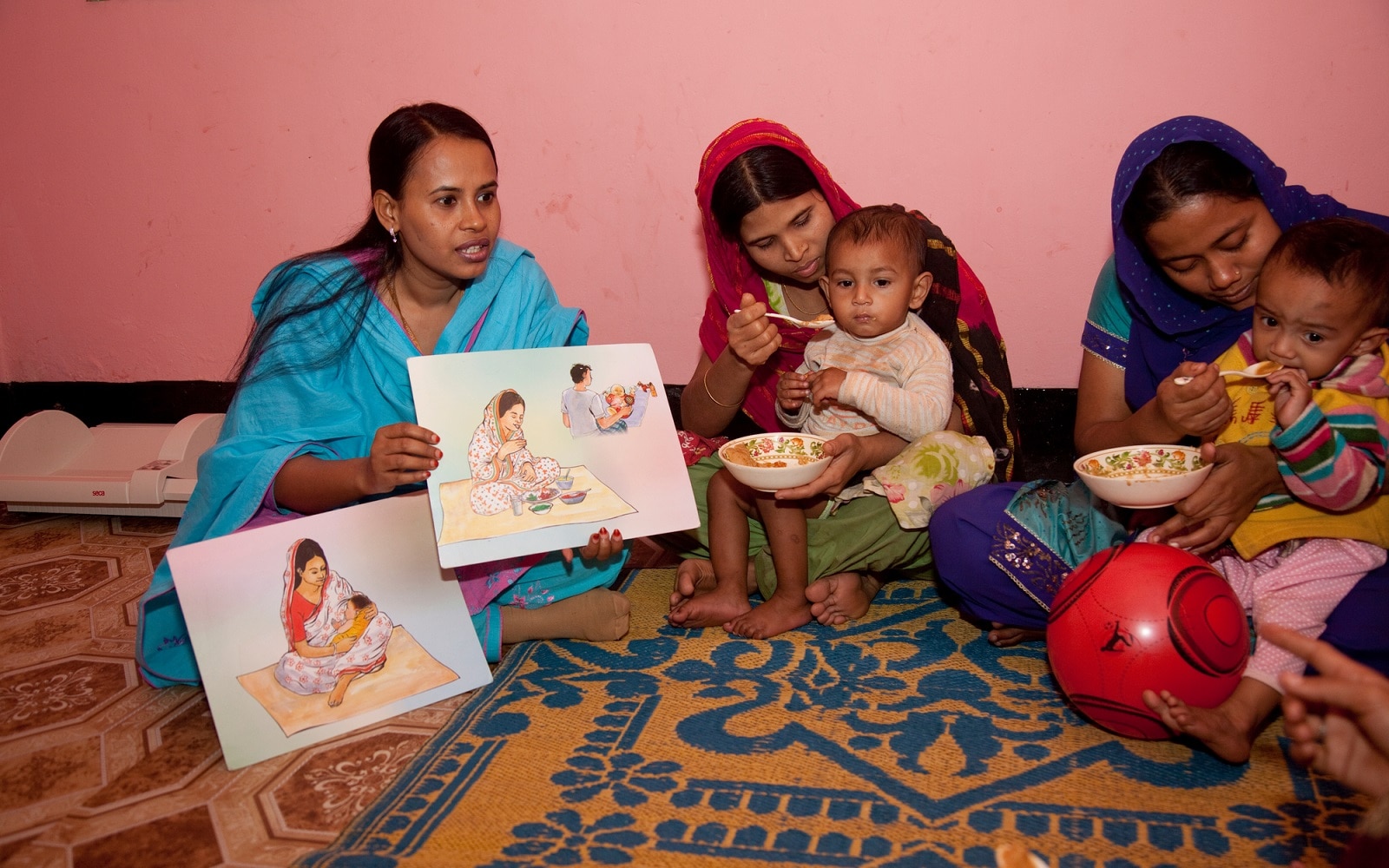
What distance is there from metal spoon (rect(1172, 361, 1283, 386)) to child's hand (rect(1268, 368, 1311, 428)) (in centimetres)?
6

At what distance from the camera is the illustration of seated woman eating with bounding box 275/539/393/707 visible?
1858 millimetres

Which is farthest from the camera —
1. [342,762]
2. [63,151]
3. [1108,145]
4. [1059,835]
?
[63,151]

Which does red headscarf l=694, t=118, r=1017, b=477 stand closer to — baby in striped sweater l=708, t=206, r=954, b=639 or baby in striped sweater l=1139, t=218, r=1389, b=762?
baby in striped sweater l=708, t=206, r=954, b=639

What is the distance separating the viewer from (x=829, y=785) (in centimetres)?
163

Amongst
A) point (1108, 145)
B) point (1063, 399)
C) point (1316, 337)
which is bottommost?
point (1063, 399)

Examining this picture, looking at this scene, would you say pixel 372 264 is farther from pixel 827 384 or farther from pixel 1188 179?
pixel 1188 179

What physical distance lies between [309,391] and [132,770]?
2.67ft

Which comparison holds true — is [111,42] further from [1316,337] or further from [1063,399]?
[1316,337]

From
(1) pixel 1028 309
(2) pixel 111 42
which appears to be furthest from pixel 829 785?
(2) pixel 111 42

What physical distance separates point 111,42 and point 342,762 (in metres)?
2.99

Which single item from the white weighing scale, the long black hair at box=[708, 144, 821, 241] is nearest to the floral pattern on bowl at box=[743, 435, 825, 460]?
the long black hair at box=[708, 144, 821, 241]

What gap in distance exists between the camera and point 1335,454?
5.33ft

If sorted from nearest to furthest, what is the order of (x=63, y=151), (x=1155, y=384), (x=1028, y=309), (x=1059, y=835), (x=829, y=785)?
(x=1059, y=835) → (x=829, y=785) → (x=1155, y=384) → (x=1028, y=309) → (x=63, y=151)

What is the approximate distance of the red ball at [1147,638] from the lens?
1.61 metres
